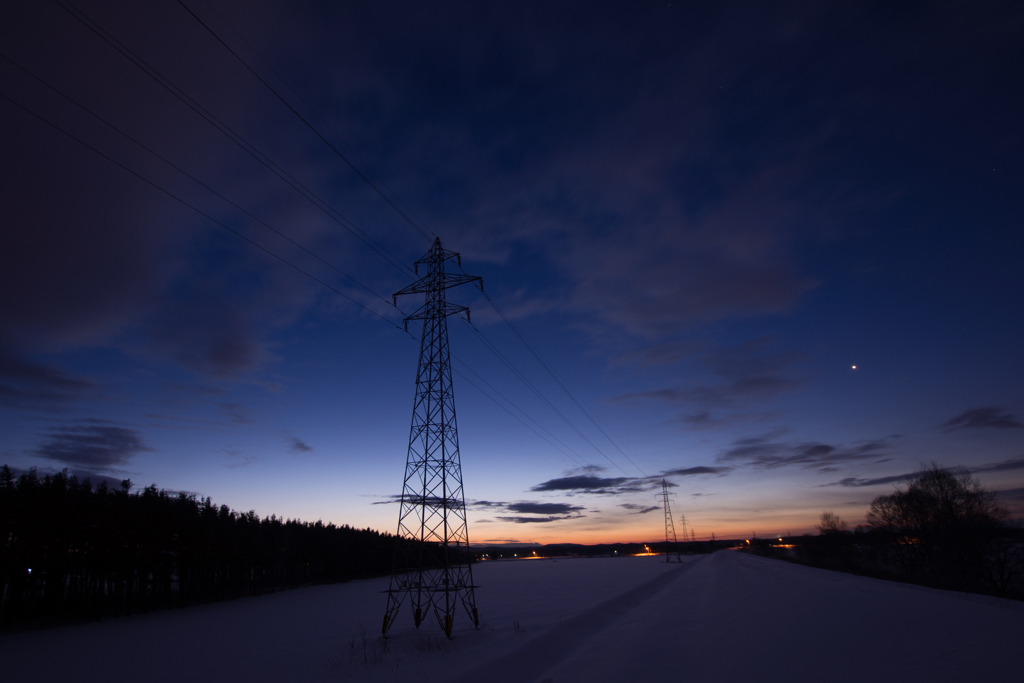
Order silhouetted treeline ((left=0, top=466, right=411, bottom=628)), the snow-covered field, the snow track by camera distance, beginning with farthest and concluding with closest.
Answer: silhouetted treeline ((left=0, top=466, right=411, bottom=628)), the snow track, the snow-covered field

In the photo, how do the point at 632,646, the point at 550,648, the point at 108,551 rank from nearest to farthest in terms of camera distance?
the point at 632,646 → the point at 550,648 → the point at 108,551

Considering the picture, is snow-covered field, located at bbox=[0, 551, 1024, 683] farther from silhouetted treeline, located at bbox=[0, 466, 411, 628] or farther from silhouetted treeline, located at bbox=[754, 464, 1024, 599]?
silhouetted treeline, located at bbox=[754, 464, 1024, 599]

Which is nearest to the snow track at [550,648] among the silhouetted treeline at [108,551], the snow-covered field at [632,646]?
the snow-covered field at [632,646]

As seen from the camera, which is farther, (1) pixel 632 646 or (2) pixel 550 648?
(2) pixel 550 648

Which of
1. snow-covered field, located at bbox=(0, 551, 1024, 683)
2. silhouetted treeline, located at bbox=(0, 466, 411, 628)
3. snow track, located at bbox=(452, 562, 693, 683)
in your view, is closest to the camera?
snow-covered field, located at bbox=(0, 551, 1024, 683)

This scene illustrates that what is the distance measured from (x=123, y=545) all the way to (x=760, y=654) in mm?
63458

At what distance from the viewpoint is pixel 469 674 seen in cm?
1488

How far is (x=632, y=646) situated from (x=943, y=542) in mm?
60299

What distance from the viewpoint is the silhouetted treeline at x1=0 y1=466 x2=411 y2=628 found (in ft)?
139

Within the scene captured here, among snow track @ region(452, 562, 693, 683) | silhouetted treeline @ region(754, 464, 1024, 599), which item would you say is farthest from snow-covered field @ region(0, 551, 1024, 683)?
silhouetted treeline @ region(754, 464, 1024, 599)

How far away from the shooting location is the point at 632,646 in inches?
716

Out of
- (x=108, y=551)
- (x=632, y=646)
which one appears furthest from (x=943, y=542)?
(x=108, y=551)

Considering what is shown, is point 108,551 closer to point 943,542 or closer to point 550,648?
point 550,648

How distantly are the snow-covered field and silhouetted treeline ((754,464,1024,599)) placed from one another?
2858 cm
